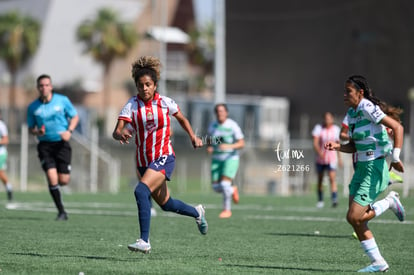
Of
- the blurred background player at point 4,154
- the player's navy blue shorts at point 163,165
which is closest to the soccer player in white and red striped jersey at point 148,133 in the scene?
the player's navy blue shorts at point 163,165

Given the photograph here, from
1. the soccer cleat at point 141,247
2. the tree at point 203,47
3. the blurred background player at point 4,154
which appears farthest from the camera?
the tree at point 203,47

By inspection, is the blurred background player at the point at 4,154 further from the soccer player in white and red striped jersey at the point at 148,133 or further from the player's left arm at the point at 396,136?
the player's left arm at the point at 396,136

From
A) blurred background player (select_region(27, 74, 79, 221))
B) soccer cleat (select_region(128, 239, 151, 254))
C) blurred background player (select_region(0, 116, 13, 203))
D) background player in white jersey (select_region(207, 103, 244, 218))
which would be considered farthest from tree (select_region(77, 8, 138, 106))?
soccer cleat (select_region(128, 239, 151, 254))

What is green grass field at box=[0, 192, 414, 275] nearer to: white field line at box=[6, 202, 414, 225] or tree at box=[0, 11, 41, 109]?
white field line at box=[6, 202, 414, 225]

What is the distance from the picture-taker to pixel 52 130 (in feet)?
52.2

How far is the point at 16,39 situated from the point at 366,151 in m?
64.1

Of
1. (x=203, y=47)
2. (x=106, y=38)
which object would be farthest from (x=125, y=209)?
(x=203, y=47)

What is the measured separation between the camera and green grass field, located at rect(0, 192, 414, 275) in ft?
32.1

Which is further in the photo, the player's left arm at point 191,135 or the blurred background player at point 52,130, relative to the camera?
the blurred background player at point 52,130

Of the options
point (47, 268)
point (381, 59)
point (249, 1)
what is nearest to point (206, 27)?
point (249, 1)

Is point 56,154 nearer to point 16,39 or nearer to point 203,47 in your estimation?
point 16,39

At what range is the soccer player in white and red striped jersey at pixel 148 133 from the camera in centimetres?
1062

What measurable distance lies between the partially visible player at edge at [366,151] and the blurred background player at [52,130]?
6.79 metres

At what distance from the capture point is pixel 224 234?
13.9m
